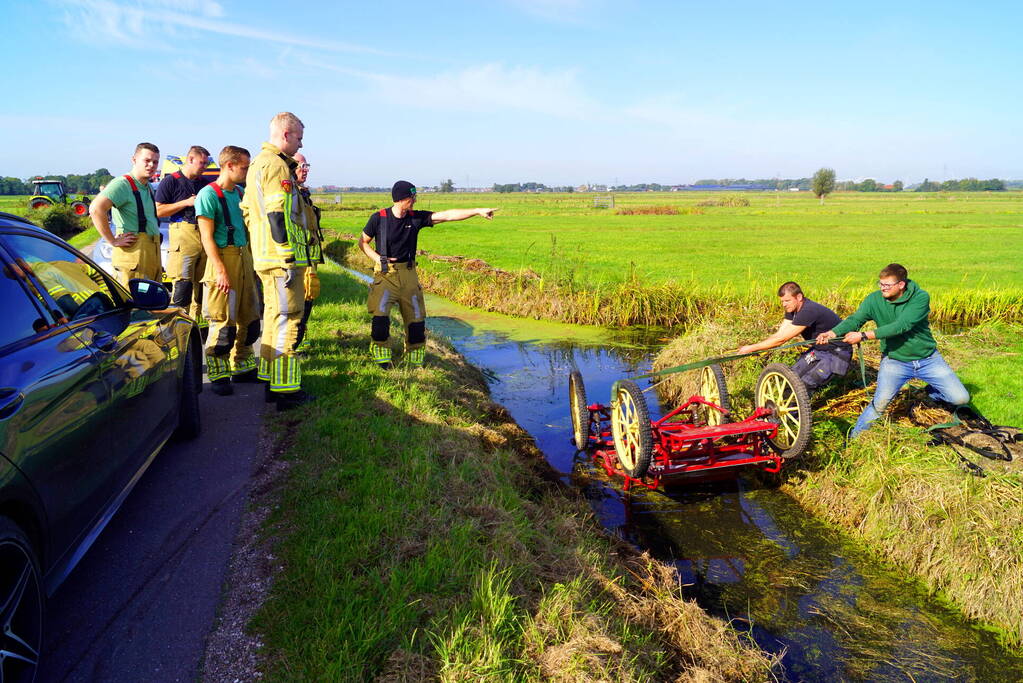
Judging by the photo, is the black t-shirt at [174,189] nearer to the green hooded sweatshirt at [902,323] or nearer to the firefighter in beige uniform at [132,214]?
the firefighter in beige uniform at [132,214]

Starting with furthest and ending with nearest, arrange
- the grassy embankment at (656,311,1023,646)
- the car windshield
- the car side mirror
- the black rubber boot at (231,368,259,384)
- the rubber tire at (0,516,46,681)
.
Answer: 1. the car windshield
2. the black rubber boot at (231,368,259,384)
3. the grassy embankment at (656,311,1023,646)
4. the car side mirror
5. the rubber tire at (0,516,46,681)

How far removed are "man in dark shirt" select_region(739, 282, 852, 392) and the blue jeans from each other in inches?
20.3

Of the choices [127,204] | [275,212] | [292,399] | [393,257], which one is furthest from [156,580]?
[393,257]

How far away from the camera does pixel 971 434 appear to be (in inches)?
240

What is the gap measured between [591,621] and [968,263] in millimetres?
26587

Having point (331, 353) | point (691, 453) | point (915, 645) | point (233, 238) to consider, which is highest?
point (233, 238)

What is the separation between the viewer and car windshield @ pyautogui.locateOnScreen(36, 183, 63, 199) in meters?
36.0

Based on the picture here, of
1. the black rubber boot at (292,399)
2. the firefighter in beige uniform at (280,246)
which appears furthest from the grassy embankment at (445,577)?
the firefighter in beige uniform at (280,246)

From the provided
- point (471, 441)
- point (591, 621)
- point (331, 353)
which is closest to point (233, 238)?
point (331, 353)

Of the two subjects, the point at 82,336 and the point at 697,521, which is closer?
the point at 82,336

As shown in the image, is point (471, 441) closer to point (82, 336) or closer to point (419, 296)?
point (419, 296)

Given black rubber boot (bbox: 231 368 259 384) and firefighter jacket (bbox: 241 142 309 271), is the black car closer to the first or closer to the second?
firefighter jacket (bbox: 241 142 309 271)

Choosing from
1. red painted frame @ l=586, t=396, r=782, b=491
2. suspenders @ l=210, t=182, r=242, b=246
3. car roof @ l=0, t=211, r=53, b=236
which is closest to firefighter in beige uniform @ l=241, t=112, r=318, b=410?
suspenders @ l=210, t=182, r=242, b=246

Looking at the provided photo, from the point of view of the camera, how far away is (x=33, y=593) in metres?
2.38
